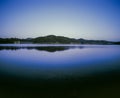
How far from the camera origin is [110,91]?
4395mm

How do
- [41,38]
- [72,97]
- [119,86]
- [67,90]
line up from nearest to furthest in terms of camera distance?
[72,97], [67,90], [119,86], [41,38]

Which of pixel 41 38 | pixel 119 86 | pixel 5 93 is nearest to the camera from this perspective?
pixel 5 93

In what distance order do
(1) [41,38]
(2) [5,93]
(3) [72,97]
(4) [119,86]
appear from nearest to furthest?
(3) [72,97] < (2) [5,93] < (4) [119,86] < (1) [41,38]

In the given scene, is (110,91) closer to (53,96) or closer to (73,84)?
(73,84)

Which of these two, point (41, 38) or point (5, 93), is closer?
point (5, 93)

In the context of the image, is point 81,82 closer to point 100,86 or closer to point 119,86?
point 100,86

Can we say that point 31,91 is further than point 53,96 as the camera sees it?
Yes

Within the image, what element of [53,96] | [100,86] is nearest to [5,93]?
[53,96]

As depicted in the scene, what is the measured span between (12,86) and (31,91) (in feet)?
2.96

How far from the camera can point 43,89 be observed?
4.67 metres

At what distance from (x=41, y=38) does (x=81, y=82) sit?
148 meters

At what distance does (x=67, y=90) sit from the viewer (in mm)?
4582

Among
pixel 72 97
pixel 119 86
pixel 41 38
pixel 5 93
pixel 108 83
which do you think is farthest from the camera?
pixel 41 38

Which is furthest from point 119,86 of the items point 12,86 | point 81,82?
point 12,86
